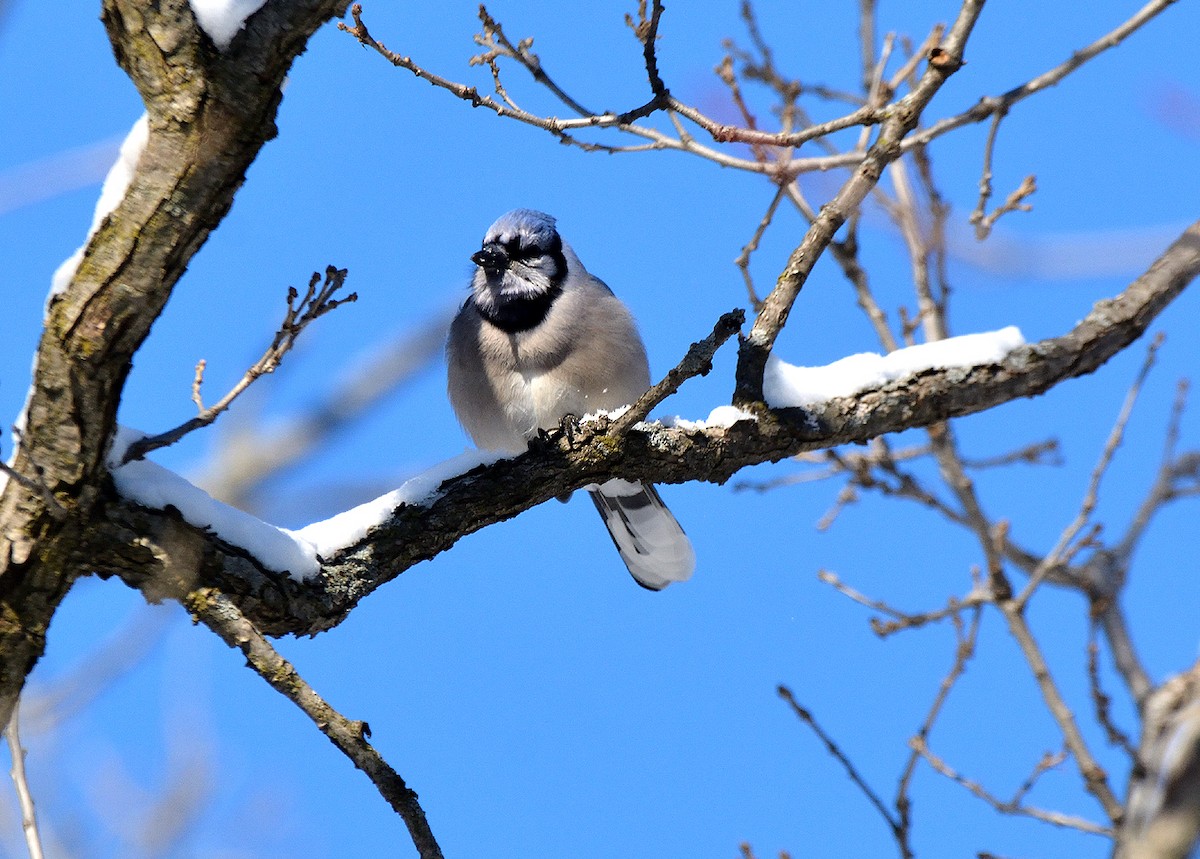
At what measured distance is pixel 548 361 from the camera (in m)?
3.81

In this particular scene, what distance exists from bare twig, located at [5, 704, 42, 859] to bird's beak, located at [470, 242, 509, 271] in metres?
2.32

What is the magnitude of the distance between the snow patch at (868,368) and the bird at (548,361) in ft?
2.80

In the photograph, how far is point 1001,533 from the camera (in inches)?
148

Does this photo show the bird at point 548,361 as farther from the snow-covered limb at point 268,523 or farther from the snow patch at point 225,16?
the snow patch at point 225,16

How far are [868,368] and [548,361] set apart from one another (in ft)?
3.90

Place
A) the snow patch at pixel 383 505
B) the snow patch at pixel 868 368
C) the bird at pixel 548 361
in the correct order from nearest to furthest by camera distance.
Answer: the snow patch at pixel 383 505 → the snow patch at pixel 868 368 → the bird at pixel 548 361

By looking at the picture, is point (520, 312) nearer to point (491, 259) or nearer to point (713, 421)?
point (491, 259)

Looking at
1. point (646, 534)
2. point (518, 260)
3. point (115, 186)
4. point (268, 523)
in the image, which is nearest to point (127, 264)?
point (115, 186)

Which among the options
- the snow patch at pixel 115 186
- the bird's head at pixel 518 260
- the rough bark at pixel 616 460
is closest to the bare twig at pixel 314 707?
the rough bark at pixel 616 460

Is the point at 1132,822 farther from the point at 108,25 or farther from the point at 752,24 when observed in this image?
the point at 752,24

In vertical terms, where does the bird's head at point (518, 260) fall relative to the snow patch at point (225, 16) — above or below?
above

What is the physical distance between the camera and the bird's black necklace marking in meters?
3.96

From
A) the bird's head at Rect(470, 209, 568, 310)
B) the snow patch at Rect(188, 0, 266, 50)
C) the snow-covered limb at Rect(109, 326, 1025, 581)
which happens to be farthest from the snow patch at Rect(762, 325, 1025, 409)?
the snow patch at Rect(188, 0, 266, 50)

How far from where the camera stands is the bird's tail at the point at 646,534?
13.4 feet
